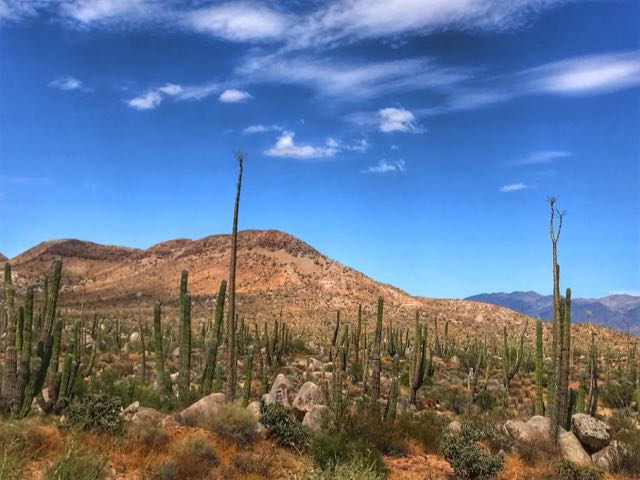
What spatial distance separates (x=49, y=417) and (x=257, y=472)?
4814mm

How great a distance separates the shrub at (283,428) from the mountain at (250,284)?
120 ft

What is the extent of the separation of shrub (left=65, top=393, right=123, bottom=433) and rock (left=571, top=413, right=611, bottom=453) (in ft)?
33.7

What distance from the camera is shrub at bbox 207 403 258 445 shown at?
11.2 metres

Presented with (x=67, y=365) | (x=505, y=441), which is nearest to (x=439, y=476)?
(x=505, y=441)

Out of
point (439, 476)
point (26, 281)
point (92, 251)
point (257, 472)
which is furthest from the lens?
point (92, 251)

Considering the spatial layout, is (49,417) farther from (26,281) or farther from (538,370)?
(26,281)

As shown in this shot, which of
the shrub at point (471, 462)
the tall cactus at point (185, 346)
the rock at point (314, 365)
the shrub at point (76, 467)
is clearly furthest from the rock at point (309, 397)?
the rock at point (314, 365)

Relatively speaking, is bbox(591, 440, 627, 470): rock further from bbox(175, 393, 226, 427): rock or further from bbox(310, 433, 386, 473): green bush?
bbox(175, 393, 226, 427): rock

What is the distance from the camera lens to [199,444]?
995 cm

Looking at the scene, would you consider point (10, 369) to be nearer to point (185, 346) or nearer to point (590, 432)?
point (185, 346)

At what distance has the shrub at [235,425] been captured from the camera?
11164 millimetres

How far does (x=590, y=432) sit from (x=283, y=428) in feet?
23.7

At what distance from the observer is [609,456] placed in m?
12.3

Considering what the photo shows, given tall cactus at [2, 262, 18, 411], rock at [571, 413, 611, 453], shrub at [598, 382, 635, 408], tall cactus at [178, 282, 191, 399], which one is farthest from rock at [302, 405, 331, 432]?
shrub at [598, 382, 635, 408]
